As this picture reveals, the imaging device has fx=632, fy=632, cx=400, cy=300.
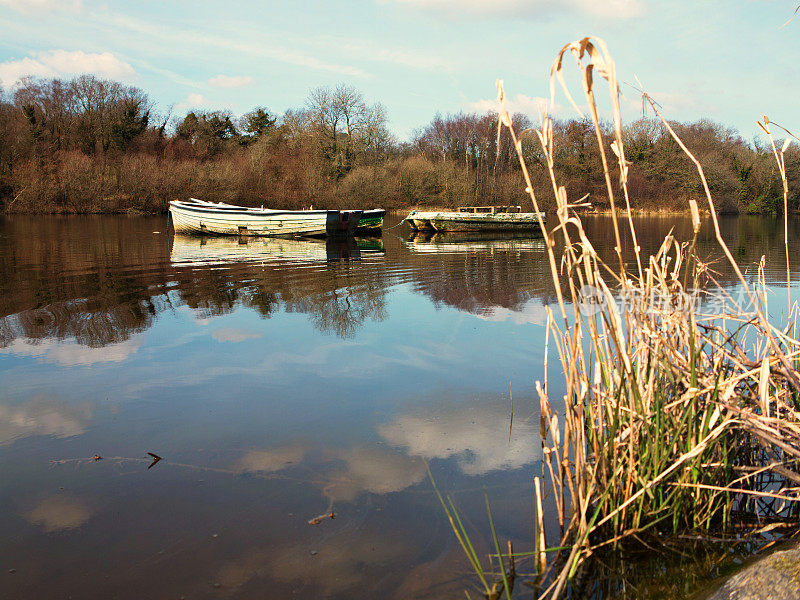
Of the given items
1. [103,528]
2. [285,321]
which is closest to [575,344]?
[103,528]

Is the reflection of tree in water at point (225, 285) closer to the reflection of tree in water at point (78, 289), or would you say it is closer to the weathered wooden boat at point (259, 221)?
the reflection of tree in water at point (78, 289)

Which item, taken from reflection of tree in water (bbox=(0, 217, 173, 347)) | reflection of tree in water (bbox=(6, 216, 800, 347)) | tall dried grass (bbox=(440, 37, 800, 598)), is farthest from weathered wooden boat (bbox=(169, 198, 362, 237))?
tall dried grass (bbox=(440, 37, 800, 598))

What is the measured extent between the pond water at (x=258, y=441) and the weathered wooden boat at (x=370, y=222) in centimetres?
1605

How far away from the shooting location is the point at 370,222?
2578 centimetres

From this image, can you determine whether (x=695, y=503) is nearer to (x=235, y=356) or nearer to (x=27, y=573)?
(x=27, y=573)

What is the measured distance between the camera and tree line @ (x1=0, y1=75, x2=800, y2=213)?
41656 mm

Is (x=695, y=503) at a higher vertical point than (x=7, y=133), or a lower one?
lower

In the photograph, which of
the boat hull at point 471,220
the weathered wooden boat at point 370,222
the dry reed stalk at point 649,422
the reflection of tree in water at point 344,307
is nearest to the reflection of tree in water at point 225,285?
the reflection of tree in water at point 344,307

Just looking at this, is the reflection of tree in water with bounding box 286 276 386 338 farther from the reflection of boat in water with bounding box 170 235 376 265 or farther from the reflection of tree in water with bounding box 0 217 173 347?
the reflection of boat in water with bounding box 170 235 376 265

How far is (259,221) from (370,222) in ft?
15.6

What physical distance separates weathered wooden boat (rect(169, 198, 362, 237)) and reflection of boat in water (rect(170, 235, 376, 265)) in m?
0.34

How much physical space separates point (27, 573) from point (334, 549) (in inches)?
50.5

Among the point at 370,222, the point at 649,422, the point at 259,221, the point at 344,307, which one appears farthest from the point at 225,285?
the point at 370,222

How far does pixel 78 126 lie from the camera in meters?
47.6
